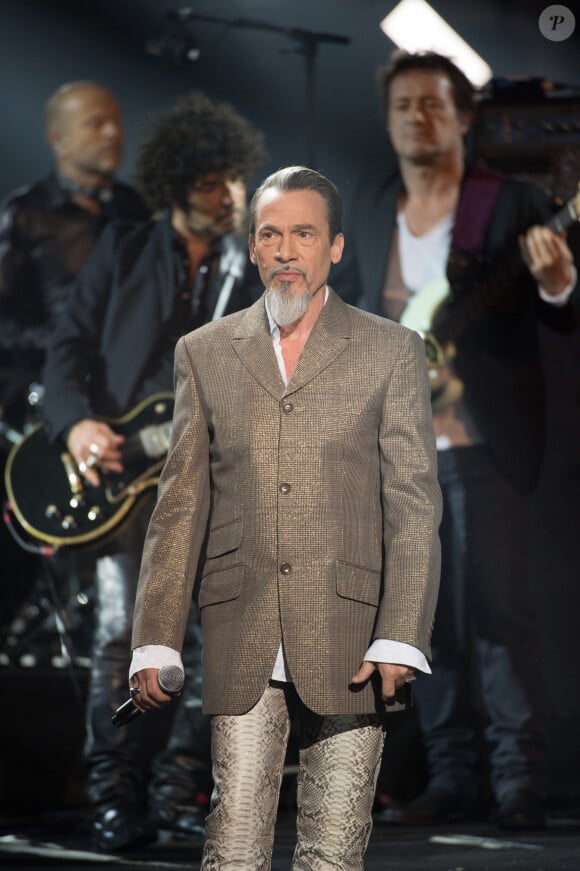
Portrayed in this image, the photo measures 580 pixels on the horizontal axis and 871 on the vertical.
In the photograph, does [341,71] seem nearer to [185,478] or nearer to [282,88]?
[282,88]

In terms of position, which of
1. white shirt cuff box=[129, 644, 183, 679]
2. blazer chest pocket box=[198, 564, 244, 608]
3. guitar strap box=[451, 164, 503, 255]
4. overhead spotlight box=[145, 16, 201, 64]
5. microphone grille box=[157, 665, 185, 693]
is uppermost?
overhead spotlight box=[145, 16, 201, 64]

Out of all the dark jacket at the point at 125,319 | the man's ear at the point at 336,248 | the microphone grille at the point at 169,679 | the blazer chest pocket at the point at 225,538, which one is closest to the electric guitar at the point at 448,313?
the dark jacket at the point at 125,319

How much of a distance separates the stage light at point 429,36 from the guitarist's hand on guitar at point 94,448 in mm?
1869

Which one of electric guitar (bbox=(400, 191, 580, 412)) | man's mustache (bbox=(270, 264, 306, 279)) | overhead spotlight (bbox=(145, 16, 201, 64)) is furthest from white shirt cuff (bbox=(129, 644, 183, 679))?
overhead spotlight (bbox=(145, 16, 201, 64))

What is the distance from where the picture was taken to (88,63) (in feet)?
15.9

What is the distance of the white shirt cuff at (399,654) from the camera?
2.41 m

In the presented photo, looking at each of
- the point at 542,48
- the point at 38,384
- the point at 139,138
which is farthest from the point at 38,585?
the point at 542,48

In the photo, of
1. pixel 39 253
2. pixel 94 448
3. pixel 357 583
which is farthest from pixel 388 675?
pixel 39 253

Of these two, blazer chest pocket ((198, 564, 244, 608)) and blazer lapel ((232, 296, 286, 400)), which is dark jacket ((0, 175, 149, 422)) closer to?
blazer lapel ((232, 296, 286, 400))

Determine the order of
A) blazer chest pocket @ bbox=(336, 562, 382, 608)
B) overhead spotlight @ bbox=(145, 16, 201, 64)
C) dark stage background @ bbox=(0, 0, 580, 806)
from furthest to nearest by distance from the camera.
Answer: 1. overhead spotlight @ bbox=(145, 16, 201, 64)
2. dark stage background @ bbox=(0, 0, 580, 806)
3. blazer chest pocket @ bbox=(336, 562, 382, 608)

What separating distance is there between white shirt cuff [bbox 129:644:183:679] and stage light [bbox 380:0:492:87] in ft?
9.74

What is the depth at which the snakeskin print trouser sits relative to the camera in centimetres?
246

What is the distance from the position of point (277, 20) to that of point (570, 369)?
178 centimetres

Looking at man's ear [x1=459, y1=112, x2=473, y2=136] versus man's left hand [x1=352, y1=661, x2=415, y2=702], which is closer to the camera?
man's left hand [x1=352, y1=661, x2=415, y2=702]
